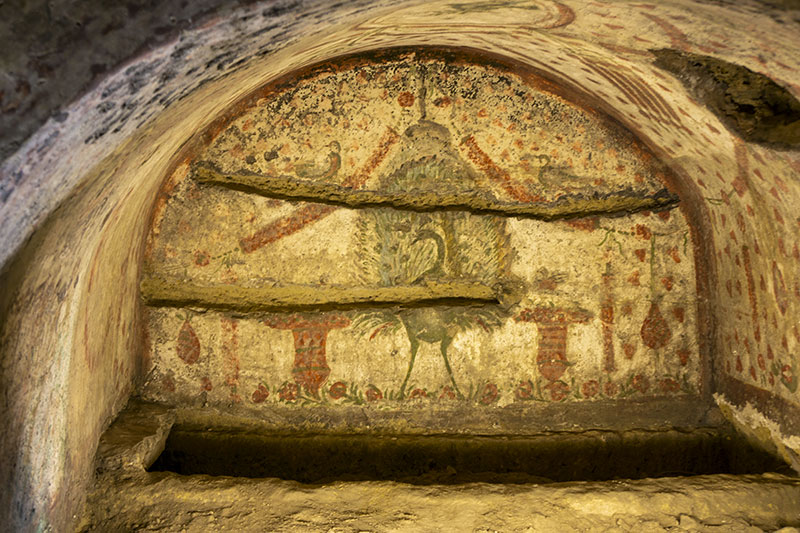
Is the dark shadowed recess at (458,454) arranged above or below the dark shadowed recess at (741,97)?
below

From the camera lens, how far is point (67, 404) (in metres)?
2.04

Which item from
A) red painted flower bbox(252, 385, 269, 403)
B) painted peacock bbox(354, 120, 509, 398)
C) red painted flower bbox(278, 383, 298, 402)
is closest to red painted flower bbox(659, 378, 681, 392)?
painted peacock bbox(354, 120, 509, 398)

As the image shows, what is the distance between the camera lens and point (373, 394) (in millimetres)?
3195

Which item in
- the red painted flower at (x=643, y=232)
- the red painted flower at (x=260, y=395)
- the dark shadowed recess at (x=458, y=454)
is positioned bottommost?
the dark shadowed recess at (x=458, y=454)

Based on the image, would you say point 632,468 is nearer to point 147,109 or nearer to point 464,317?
point 464,317

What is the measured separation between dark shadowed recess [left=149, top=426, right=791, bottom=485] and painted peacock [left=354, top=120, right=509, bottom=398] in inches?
12.5

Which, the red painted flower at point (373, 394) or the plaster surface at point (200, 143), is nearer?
the plaster surface at point (200, 143)

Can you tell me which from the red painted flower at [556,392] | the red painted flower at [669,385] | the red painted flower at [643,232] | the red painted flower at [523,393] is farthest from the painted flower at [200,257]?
the red painted flower at [669,385]

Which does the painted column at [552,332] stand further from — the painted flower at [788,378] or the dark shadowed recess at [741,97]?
the dark shadowed recess at [741,97]

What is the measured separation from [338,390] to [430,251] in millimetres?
846

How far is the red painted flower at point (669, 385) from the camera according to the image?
321cm

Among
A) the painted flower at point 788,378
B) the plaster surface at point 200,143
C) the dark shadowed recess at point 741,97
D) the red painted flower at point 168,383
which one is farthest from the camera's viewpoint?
the red painted flower at point 168,383

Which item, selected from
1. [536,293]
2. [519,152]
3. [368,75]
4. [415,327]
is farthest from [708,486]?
[368,75]

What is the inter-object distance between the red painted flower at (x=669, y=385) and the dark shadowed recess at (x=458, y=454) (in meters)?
0.21
